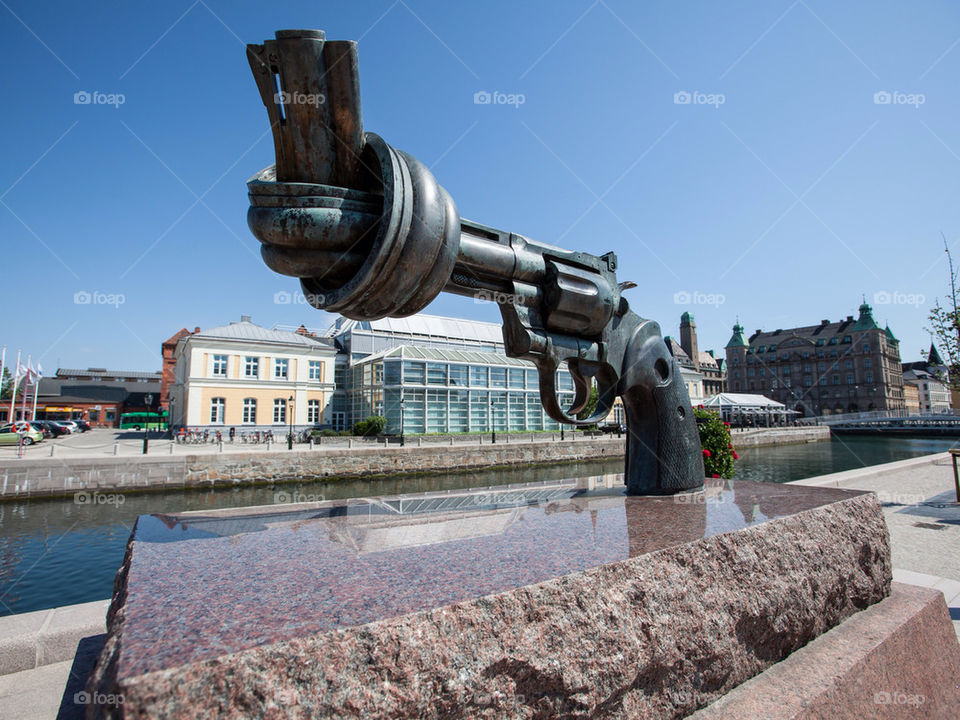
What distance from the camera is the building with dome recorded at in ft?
257

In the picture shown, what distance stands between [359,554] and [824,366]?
99.6 meters

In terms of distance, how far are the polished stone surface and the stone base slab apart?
68 cm

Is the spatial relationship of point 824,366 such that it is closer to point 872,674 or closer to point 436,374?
point 436,374

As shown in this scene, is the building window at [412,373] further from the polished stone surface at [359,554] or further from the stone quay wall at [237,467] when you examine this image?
the polished stone surface at [359,554]

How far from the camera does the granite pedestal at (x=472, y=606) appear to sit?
1.23 m

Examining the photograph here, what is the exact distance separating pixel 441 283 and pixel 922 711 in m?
3.58

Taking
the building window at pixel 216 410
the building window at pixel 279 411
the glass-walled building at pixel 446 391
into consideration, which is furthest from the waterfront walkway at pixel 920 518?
the building window at pixel 216 410

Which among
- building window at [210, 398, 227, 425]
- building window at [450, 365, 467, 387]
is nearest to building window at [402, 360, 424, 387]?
building window at [450, 365, 467, 387]

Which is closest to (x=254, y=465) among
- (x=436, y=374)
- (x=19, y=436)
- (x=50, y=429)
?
(x=436, y=374)

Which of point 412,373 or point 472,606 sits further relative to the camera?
point 412,373

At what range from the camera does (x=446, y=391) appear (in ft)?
96.9

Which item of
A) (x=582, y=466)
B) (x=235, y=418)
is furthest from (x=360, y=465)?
(x=235, y=418)

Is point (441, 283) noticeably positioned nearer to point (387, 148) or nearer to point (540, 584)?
point (387, 148)

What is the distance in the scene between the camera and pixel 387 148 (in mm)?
2277
